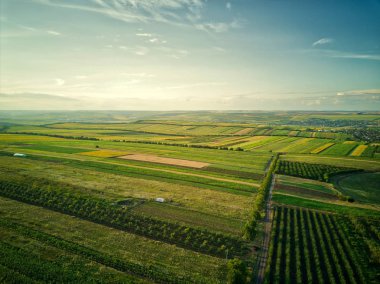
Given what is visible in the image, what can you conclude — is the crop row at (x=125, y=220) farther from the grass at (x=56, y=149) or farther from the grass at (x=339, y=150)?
the grass at (x=339, y=150)

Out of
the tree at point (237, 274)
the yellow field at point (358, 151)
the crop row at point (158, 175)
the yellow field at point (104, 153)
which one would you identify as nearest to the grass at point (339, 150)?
the yellow field at point (358, 151)

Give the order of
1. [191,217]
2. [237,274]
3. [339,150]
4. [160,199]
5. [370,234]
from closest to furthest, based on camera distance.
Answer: [237,274], [370,234], [191,217], [160,199], [339,150]

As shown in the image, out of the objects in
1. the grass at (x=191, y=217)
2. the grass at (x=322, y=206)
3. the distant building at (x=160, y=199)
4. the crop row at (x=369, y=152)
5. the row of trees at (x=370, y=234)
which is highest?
the crop row at (x=369, y=152)

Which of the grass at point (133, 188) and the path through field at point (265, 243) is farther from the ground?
the grass at point (133, 188)

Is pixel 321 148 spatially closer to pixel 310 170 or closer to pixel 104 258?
pixel 310 170

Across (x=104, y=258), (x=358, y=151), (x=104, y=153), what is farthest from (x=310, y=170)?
(x=104, y=153)

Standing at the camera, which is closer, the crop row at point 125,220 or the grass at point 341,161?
the crop row at point 125,220

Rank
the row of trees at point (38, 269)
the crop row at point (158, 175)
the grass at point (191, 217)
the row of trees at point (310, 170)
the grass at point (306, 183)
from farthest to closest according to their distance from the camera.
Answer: the row of trees at point (310, 170) → the grass at point (306, 183) → the crop row at point (158, 175) → the grass at point (191, 217) → the row of trees at point (38, 269)
